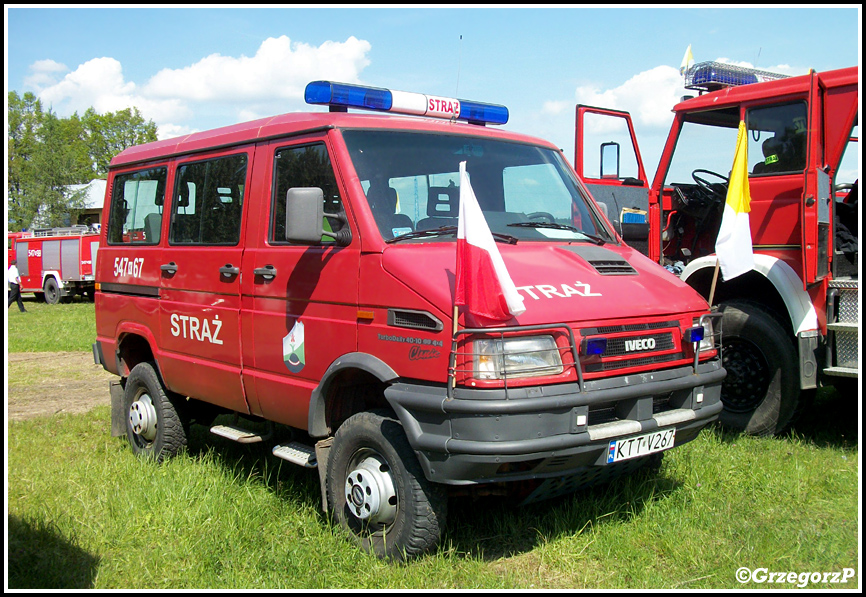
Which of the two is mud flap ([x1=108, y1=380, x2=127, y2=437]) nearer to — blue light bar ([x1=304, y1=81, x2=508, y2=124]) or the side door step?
the side door step

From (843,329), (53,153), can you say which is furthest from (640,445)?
(53,153)

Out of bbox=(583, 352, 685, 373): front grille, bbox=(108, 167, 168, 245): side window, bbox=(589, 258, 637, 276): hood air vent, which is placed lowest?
bbox=(583, 352, 685, 373): front grille

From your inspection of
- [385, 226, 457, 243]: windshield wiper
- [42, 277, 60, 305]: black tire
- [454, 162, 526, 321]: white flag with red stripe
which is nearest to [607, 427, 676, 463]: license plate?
[454, 162, 526, 321]: white flag with red stripe

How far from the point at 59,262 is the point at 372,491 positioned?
28.8 meters

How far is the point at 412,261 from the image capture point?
4047mm

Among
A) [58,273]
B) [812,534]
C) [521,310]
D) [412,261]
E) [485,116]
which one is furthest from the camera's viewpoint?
[58,273]

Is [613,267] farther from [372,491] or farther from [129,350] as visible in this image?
[129,350]

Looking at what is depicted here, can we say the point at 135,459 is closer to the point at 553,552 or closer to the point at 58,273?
the point at 553,552

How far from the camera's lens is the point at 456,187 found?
4.75m

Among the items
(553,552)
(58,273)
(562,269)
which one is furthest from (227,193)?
(58,273)

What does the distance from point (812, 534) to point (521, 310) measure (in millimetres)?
2346

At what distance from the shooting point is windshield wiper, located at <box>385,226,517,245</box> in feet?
14.2

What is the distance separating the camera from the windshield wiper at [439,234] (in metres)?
4.32

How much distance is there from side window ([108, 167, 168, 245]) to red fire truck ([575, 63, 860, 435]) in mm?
3927
